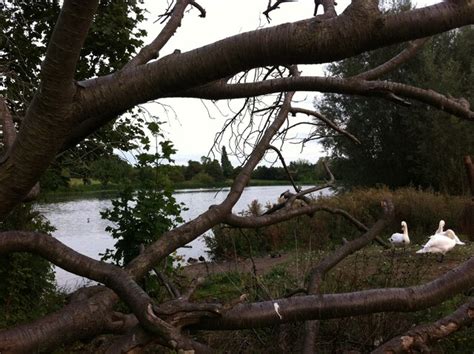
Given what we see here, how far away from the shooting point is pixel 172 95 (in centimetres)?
265

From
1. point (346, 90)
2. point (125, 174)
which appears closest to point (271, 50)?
point (346, 90)

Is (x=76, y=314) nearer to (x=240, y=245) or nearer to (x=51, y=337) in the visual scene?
(x=51, y=337)

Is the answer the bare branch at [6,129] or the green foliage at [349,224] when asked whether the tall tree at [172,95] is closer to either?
the bare branch at [6,129]

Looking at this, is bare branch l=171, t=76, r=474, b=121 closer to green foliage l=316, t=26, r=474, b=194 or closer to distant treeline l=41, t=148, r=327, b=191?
distant treeline l=41, t=148, r=327, b=191

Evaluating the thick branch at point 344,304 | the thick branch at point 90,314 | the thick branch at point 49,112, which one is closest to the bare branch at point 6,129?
the thick branch at point 49,112

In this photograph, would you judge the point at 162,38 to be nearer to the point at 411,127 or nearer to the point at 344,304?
the point at 344,304

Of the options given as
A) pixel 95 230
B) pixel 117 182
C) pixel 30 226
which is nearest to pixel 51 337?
pixel 30 226

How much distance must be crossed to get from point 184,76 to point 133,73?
9.7 inches

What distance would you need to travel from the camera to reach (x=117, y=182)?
772 cm

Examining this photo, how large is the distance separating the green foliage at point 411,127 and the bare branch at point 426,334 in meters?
19.9

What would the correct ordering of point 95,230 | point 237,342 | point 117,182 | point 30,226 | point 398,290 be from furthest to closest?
1. point 95,230
2. point 117,182
3. point 30,226
4. point 237,342
5. point 398,290

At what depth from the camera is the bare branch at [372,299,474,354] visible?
308 centimetres

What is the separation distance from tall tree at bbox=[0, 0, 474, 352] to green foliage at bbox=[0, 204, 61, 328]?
3905 millimetres

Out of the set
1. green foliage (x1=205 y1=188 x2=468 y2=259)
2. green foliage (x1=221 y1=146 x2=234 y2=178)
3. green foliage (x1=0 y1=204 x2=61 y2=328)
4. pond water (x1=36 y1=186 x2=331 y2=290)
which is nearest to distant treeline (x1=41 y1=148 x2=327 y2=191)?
green foliage (x1=221 y1=146 x2=234 y2=178)
